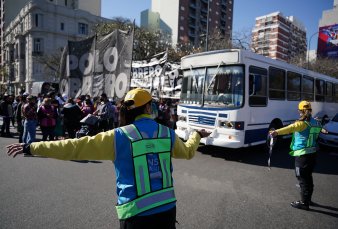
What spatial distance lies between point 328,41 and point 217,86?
184 ft

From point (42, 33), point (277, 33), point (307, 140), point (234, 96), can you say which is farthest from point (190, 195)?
point (277, 33)

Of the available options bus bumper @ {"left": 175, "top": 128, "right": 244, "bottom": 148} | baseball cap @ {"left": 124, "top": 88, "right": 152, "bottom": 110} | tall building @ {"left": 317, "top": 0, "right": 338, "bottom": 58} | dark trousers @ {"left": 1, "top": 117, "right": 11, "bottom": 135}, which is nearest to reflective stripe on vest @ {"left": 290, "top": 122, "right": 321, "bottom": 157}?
bus bumper @ {"left": 175, "top": 128, "right": 244, "bottom": 148}

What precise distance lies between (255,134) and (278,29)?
99.6m

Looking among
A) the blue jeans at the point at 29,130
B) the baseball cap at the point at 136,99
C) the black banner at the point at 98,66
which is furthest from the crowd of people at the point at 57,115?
the baseball cap at the point at 136,99

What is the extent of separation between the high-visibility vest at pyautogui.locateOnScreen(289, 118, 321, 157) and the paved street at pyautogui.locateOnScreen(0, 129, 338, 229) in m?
1.01

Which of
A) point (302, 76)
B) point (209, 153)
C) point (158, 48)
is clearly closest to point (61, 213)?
point (209, 153)

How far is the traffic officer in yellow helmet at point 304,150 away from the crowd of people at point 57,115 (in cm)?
462

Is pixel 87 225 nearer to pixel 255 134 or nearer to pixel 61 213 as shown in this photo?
pixel 61 213

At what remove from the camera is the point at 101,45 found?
483 inches

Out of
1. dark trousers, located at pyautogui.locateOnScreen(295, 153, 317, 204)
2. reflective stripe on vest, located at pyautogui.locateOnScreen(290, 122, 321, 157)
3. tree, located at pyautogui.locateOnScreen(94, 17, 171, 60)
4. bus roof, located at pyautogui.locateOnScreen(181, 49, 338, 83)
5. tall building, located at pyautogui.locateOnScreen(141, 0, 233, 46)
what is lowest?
dark trousers, located at pyautogui.locateOnScreen(295, 153, 317, 204)

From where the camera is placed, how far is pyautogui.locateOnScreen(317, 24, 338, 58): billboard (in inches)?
2086

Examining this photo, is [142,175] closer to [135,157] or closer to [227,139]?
[135,157]

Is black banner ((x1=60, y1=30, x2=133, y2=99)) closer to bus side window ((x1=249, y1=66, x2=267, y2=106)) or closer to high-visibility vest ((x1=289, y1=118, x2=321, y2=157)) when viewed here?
bus side window ((x1=249, y1=66, x2=267, y2=106))

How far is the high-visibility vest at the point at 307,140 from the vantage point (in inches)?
186
